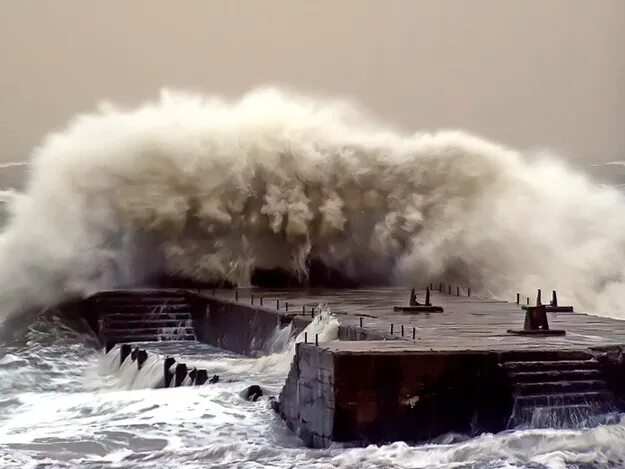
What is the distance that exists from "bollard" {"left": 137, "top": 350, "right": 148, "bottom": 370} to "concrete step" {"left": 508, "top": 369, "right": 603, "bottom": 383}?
5189mm

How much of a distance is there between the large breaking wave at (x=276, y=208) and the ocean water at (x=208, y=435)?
21.1ft

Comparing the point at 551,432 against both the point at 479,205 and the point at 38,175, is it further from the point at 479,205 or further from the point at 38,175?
the point at 38,175

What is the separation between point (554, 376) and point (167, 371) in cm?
441

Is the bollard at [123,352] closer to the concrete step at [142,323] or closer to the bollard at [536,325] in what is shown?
the concrete step at [142,323]

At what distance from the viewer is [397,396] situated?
8.91 meters

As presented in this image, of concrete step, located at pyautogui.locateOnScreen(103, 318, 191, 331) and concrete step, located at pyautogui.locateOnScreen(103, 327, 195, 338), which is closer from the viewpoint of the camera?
concrete step, located at pyautogui.locateOnScreen(103, 327, 195, 338)

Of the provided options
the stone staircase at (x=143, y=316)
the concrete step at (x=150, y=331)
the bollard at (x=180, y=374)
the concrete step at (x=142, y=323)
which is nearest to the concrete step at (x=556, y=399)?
the bollard at (x=180, y=374)

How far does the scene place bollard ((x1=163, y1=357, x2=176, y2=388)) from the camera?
12.0m

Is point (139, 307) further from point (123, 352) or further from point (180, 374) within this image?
point (180, 374)

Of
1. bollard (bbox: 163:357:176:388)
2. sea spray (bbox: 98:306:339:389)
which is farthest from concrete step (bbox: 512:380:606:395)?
bollard (bbox: 163:357:176:388)

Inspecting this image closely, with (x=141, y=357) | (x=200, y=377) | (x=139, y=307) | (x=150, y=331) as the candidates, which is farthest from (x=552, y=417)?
(x=139, y=307)

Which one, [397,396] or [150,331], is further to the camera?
[150,331]

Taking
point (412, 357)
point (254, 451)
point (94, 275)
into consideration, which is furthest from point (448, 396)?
point (94, 275)

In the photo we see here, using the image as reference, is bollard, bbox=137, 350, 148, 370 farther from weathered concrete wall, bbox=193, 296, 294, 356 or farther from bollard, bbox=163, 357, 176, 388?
weathered concrete wall, bbox=193, 296, 294, 356
